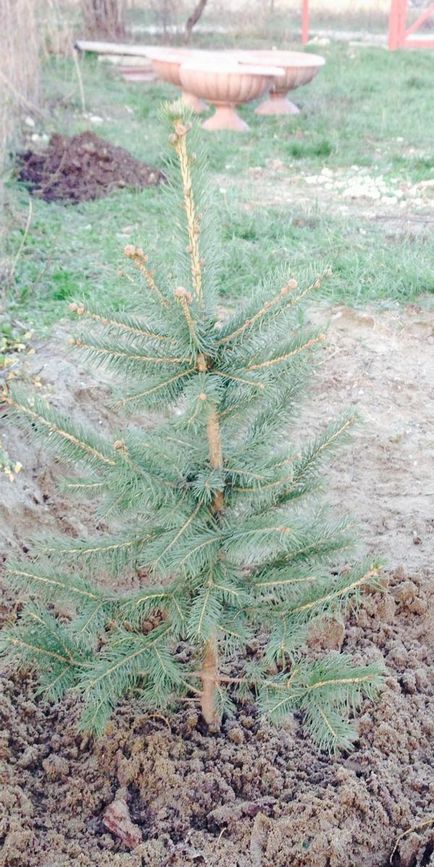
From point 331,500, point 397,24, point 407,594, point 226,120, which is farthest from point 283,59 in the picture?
point 407,594

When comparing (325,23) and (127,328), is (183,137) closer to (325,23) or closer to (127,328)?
(127,328)

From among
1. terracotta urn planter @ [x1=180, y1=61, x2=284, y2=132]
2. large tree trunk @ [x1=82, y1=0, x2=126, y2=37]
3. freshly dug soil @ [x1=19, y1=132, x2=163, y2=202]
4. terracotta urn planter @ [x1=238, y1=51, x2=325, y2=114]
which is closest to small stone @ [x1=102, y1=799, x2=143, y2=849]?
freshly dug soil @ [x1=19, y1=132, x2=163, y2=202]

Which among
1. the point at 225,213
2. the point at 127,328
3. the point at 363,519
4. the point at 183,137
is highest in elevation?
the point at 183,137

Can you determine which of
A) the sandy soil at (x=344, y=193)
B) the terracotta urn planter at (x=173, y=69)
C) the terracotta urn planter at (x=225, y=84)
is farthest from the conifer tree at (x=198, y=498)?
the terracotta urn planter at (x=173, y=69)

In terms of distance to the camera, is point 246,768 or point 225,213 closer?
point 246,768

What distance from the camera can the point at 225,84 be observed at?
10031 millimetres

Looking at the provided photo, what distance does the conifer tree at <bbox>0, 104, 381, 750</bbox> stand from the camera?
1973 millimetres

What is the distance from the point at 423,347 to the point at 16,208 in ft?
11.7

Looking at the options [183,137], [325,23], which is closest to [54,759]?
[183,137]

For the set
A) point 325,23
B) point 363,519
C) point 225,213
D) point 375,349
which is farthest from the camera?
point 325,23

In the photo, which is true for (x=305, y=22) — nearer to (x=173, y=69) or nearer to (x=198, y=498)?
(x=173, y=69)

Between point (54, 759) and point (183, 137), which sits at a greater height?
point (183, 137)

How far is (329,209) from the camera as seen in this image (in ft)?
23.4

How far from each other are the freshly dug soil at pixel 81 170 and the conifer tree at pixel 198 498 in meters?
5.59
